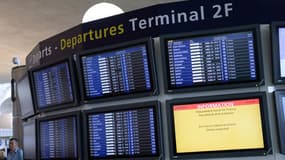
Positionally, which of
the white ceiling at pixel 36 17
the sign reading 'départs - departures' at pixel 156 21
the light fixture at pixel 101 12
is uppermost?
the white ceiling at pixel 36 17

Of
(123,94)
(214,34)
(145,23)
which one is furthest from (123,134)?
(214,34)

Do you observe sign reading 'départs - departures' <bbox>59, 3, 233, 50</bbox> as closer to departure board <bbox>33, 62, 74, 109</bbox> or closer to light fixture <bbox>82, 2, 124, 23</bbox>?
light fixture <bbox>82, 2, 124, 23</bbox>

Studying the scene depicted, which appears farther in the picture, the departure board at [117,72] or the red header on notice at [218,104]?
the departure board at [117,72]

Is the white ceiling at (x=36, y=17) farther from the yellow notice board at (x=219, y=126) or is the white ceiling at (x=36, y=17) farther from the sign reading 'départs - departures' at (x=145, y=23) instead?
the yellow notice board at (x=219, y=126)

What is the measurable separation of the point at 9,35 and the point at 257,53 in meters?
6.84

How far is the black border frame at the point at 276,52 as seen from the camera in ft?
9.40

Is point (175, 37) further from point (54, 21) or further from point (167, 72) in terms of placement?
point (54, 21)

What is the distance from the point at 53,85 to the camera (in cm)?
371

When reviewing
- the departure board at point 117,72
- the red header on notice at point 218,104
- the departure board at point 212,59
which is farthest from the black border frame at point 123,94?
the red header on notice at point 218,104

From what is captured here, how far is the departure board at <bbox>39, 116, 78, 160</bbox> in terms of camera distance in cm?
352

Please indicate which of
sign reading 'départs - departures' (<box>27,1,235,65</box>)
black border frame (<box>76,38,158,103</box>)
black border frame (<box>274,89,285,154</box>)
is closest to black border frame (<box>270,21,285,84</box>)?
black border frame (<box>274,89,285,154</box>)

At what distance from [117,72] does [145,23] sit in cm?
40

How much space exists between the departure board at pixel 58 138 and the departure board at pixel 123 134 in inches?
8.3

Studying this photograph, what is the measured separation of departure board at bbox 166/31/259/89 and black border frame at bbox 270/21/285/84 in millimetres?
111
